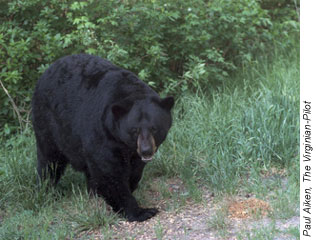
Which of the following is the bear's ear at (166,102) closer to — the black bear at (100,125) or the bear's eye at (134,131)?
the black bear at (100,125)

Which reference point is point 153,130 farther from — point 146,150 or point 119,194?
point 119,194

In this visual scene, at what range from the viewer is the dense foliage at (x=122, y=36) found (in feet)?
21.6

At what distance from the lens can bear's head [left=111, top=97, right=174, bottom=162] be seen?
14.2 feet

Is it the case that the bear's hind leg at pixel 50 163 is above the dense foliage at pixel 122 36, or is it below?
below

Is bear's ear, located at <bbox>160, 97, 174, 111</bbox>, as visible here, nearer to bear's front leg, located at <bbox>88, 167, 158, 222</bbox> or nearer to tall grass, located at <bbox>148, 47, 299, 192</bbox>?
bear's front leg, located at <bbox>88, 167, 158, 222</bbox>

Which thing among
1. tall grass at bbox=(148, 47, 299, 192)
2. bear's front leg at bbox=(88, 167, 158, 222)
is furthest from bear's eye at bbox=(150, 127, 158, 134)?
tall grass at bbox=(148, 47, 299, 192)

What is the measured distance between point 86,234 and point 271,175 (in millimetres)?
1855

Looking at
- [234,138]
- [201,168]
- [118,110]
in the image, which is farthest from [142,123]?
[234,138]

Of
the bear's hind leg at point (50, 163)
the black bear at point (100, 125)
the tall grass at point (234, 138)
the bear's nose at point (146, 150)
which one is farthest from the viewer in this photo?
the bear's hind leg at point (50, 163)

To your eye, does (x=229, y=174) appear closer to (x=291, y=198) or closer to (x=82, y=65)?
(x=291, y=198)

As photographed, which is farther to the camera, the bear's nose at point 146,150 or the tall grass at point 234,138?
the tall grass at point 234,138

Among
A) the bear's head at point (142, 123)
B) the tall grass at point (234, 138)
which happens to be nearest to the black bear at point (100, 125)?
the bear's head at point (142, 123)

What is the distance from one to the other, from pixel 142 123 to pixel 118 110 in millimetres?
218

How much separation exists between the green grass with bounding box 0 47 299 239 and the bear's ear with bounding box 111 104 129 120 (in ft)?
2.84
